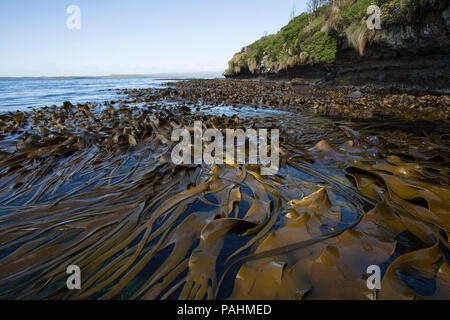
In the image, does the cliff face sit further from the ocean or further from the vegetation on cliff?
the ocean

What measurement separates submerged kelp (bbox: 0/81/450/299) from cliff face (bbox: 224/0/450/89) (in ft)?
24.6

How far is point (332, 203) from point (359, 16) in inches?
476

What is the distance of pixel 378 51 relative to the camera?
27.7ft

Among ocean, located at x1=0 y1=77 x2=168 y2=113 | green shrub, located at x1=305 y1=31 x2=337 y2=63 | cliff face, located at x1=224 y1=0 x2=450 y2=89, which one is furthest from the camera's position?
green shrub, located at x1=305 y1=31 x2=337 y2=63

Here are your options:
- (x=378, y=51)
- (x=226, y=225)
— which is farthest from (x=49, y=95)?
(x=378, y=51)

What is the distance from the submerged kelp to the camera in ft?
2.80

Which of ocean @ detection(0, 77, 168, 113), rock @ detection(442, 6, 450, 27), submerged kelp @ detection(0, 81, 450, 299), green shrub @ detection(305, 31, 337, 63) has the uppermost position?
green shrub @ detection(305, 31, 337, 63)

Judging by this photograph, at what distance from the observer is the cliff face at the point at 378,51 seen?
6750mm

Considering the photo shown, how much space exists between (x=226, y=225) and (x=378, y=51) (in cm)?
1093

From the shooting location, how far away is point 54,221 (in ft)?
4.26

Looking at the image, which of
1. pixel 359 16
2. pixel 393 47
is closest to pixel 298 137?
pixel 393 47

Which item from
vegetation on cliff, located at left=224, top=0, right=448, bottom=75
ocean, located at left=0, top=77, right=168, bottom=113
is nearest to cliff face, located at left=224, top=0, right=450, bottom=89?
vegetation on cliff, located at left=224, top=0, right=448, bottom=75

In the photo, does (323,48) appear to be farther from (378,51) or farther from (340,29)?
(378,51)
